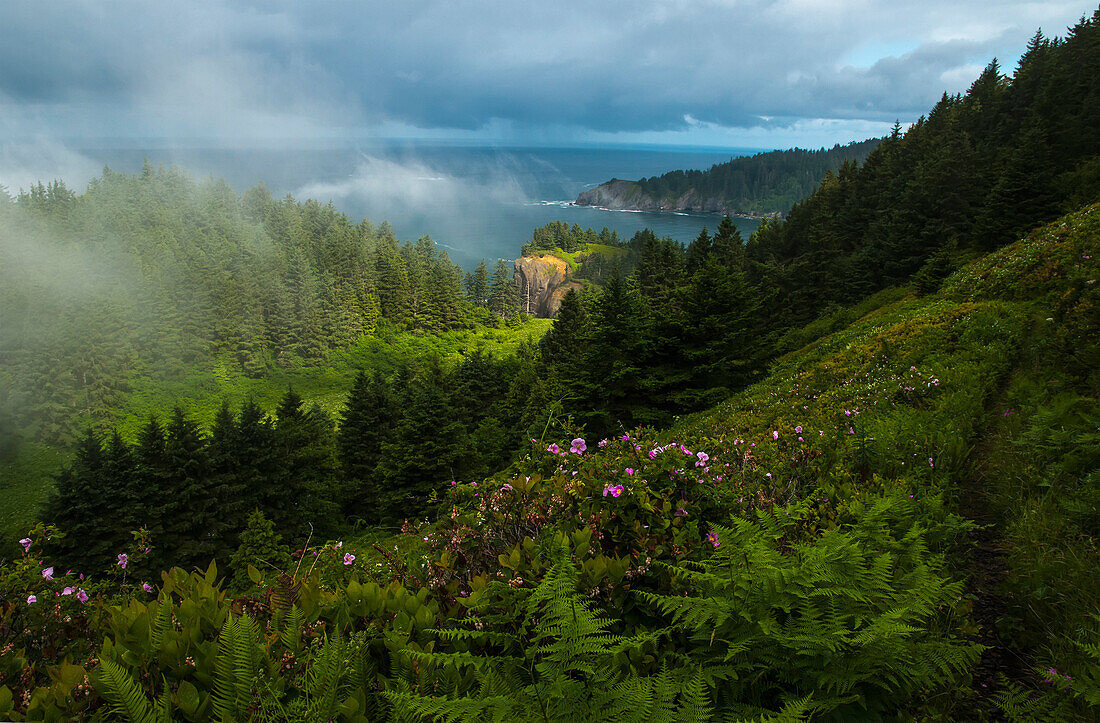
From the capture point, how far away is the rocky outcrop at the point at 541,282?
13350 centimetres

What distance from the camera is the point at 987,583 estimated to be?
11.4 ft

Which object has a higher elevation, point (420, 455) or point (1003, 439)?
point (1003, 439)

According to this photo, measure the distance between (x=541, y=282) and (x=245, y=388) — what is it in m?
76.6

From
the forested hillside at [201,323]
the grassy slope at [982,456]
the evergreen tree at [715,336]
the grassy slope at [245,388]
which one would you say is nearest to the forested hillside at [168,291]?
the forested hillside at [201,323]

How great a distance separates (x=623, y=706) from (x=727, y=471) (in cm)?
237

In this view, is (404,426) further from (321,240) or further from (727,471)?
(321,240)

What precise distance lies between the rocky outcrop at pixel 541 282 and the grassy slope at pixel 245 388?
1865 centimetres

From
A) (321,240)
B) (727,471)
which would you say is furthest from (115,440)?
(321,240)

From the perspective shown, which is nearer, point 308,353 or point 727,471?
point 727,471

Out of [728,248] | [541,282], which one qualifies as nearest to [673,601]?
[728,248]

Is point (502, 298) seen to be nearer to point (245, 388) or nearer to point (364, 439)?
point (245, 388)

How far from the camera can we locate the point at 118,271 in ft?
294

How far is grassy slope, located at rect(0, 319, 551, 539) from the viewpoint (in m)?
51.6

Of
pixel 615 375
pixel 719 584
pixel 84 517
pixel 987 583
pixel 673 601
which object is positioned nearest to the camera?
pixel 673 601
